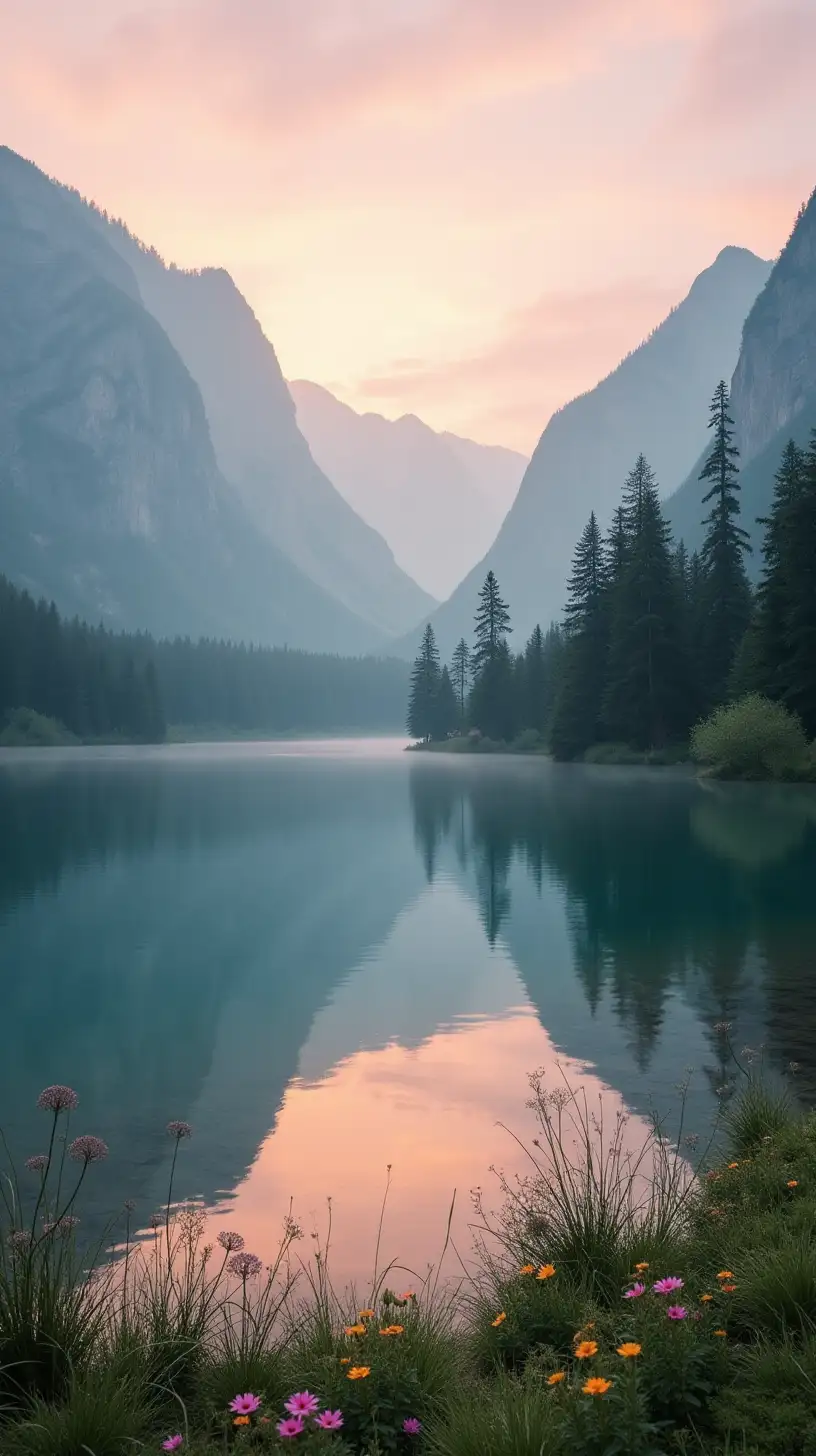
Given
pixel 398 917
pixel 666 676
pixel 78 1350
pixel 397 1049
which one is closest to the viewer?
pixel 78 1350

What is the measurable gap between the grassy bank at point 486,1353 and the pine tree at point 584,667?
78.5 m

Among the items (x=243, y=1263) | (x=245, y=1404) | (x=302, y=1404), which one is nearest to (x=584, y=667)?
(x=243, y=1263)

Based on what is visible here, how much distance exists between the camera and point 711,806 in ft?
151

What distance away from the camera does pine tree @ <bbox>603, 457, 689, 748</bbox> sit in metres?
76.9

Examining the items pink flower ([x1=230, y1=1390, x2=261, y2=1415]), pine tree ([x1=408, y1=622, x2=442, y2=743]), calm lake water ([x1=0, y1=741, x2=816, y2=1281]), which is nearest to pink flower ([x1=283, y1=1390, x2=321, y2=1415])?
pink flower ([x1=230, y1=1390, x2=261, y2=1415])

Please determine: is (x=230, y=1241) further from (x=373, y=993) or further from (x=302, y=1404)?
(x=373, y=993)

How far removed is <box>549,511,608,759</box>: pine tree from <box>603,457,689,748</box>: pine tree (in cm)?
518

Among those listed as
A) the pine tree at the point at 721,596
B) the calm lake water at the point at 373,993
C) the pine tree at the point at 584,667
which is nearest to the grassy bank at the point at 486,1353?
the calm lake water at the point at 373,993

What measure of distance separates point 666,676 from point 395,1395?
74.0 meters

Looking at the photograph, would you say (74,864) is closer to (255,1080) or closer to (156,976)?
(156,976)

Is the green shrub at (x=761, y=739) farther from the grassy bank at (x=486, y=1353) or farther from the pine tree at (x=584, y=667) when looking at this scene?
the grassy bank at (x=486, y=1353)

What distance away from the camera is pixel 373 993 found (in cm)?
1769

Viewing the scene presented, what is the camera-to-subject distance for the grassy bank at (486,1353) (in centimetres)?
479

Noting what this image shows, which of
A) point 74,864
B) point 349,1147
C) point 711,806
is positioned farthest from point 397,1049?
point 711,806
